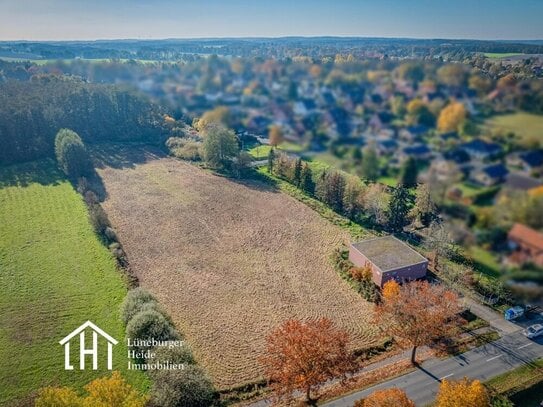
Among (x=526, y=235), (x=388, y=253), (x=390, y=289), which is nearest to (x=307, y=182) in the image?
(x=388, y=253)

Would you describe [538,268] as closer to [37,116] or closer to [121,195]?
[121,195]

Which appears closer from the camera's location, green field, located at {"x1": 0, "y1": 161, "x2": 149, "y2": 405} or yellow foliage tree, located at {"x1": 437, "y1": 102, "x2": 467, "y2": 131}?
yellow foliage tree, located at {"x1": 437, "y1": 102, "x2": 467, "y2": 131}

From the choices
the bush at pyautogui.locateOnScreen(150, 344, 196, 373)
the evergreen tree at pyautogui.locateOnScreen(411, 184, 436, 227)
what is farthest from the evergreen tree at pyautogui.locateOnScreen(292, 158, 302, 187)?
the bush at pyautogui.locateOnScreen(150, 344, 196, 373)

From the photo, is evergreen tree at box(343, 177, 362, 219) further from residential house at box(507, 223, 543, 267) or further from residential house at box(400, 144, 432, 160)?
residential house at box(507, 223, 543, 267)

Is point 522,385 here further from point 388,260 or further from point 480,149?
point 480,149

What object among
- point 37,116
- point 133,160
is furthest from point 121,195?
point 37,116

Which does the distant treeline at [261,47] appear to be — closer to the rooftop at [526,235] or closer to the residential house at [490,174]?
the residential house at [490,174]
